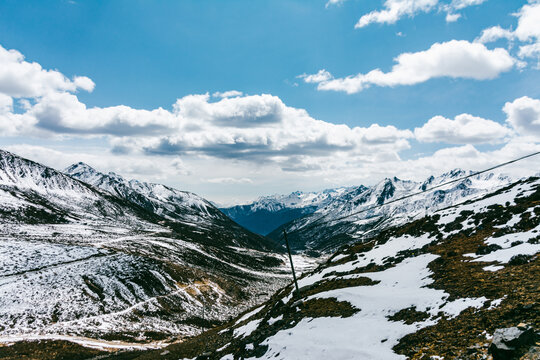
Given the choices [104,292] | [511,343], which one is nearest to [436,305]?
[511,343]

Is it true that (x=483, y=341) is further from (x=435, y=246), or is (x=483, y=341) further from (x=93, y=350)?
(x=93, y=350)

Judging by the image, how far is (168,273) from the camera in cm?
11988

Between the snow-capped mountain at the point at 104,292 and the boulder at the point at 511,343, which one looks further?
the snow-capped mountain at the point at 104,292

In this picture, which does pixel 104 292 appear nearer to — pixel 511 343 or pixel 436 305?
pixel 436 305

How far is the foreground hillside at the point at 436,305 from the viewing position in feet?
37.1

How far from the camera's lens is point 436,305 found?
52.3 feet

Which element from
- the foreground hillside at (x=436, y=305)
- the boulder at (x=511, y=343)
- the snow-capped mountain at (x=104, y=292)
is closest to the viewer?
the boulder at (x=511, y=343)

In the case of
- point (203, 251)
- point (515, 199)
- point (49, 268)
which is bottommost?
point (203, 251)

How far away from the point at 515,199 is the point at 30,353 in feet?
261

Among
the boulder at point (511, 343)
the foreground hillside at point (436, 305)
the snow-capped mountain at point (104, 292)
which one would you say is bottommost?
the snow-capped mountain at point (104, 292)

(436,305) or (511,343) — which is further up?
(511,343)

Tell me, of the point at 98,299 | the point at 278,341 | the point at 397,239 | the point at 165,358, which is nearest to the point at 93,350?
the point at 165,358

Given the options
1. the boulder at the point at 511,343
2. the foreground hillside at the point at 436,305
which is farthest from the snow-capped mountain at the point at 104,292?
the boulder at the point at 511,343

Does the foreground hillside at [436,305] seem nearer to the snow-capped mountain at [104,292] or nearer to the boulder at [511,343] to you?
the boulder at [511,343]
